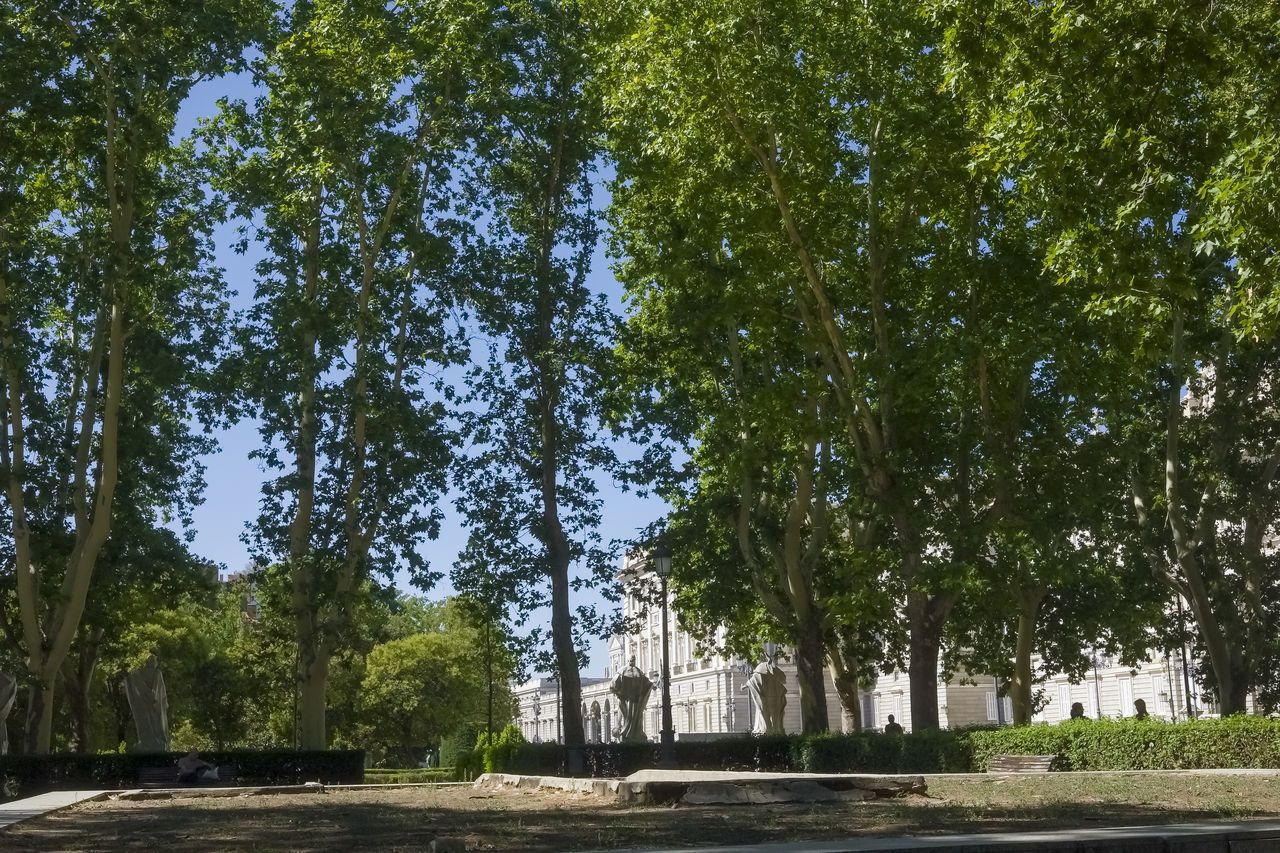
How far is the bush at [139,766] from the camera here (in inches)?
955

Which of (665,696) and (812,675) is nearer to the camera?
(665,696)

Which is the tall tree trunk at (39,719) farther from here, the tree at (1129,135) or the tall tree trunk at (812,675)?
the tree at (1129,135)

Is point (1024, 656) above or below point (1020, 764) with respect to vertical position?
above

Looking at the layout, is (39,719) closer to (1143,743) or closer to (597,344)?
(597,344)

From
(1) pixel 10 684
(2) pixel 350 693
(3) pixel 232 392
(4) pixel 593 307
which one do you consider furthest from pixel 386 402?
(2) pixel 350 693

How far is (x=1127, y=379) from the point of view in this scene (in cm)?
2373

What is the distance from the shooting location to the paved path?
556 inches

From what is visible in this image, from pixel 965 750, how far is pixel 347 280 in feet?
53.4

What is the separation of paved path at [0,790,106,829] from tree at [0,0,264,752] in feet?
21.9

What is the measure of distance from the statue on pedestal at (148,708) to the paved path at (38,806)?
879 centimetres

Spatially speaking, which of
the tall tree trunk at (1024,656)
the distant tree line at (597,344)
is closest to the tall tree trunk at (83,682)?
the distant tree line at (597,344)

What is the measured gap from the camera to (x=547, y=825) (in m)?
12.1

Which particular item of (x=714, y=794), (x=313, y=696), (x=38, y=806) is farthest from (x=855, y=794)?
(x=313, y=696)

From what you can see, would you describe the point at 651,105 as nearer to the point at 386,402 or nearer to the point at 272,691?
the point at 386,402
